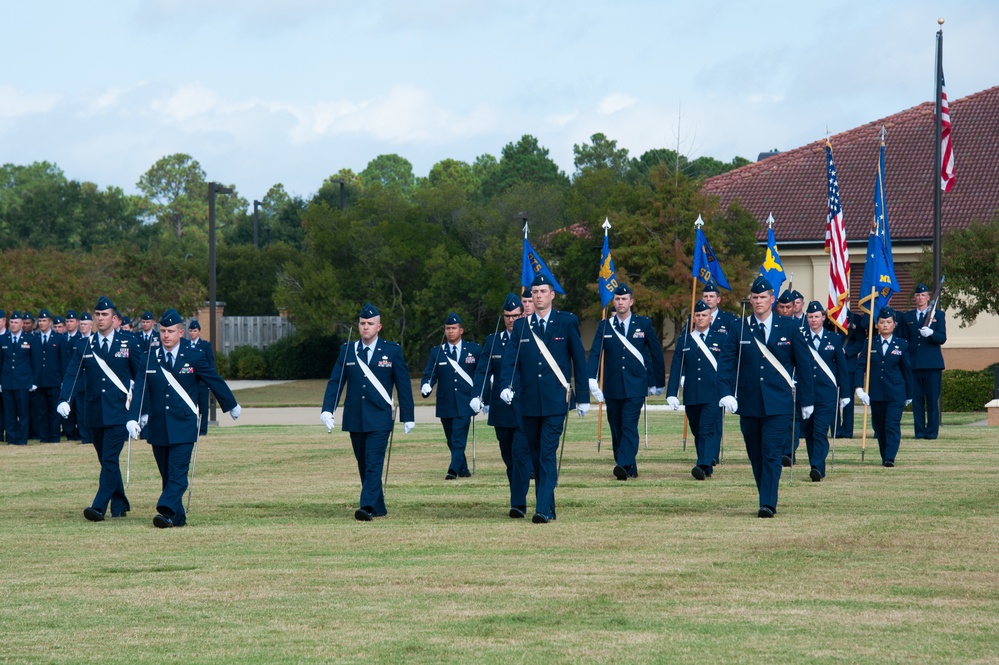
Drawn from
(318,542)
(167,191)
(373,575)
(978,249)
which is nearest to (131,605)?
(373,575)

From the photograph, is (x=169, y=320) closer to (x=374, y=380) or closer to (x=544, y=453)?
(x=374, y=380)

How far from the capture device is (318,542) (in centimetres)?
1182

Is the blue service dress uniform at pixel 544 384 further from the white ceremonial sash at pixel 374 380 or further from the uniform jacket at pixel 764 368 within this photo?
the uniform jacket at pixel 764 368

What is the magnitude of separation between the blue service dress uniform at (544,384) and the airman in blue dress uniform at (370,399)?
105 cm

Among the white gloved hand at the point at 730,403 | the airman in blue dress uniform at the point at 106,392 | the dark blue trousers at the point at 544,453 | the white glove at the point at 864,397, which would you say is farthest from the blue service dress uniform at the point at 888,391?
the airman in blue dress uniform at the point at 106,392

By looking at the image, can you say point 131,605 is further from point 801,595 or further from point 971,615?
point 971,615

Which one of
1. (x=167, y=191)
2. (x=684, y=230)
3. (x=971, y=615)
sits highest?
(x=167, y=191)

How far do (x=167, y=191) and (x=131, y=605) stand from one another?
128 meters

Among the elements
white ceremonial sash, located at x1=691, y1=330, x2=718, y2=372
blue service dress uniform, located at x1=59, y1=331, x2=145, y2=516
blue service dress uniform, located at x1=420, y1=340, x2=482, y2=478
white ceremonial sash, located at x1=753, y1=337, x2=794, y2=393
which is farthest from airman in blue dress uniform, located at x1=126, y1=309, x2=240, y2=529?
white ceremonial sash, located at x1=691, y1=330, x2=718, y2=372

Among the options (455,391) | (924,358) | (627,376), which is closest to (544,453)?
(627,376)

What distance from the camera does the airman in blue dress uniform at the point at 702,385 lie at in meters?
17.1

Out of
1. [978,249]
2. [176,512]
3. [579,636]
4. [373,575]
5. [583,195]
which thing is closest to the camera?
[579,636]

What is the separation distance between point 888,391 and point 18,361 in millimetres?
15161

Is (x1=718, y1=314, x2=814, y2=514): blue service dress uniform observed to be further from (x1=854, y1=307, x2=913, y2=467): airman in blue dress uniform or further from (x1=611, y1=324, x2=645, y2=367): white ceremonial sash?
(x1=854, y1=307, x2=913, y2=467): airman in blue dress uniform
